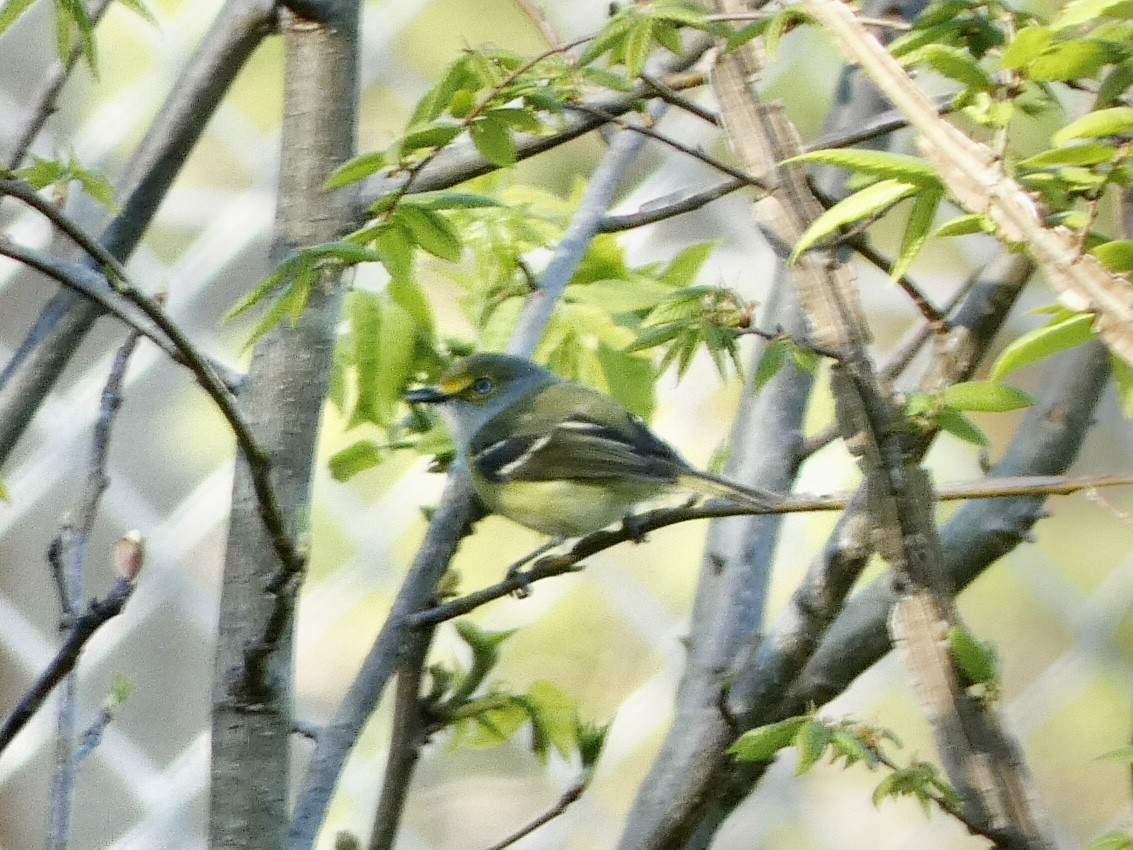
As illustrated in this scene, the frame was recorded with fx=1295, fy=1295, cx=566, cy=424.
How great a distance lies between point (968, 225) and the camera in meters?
0.51

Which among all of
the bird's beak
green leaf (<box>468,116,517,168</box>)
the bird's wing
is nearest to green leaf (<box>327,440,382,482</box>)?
the bird's beak

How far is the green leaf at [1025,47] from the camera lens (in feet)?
1.62

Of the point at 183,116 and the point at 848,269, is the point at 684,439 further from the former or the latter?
the point at 848,269

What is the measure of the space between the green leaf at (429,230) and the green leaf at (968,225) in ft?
1.18

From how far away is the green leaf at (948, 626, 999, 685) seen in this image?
2.01ft

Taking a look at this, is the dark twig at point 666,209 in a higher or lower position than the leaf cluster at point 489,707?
higher

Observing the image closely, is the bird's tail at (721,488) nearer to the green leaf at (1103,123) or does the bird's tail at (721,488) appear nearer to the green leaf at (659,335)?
the green leaf at (659,335)

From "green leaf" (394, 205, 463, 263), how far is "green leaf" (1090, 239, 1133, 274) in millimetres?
426

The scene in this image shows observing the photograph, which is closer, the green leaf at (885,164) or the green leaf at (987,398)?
the green leaf at (885,164)

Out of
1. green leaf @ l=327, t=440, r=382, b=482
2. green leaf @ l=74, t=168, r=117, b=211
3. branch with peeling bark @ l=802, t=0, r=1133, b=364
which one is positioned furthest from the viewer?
green leaf @ l=327, t=440, r=382, b=482

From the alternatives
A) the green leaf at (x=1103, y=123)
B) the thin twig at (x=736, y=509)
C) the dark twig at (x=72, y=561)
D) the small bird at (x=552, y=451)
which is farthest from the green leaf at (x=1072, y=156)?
the small bird at (x=552, y=451)

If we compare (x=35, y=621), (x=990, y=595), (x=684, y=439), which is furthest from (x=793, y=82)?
(x=35, y=621)

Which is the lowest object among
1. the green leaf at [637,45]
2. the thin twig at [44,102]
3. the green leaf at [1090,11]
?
the green leaf at [1090,11]

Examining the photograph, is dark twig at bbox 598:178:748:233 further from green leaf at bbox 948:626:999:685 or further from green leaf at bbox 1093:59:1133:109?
green leaf at bbox 948:626:999:685
